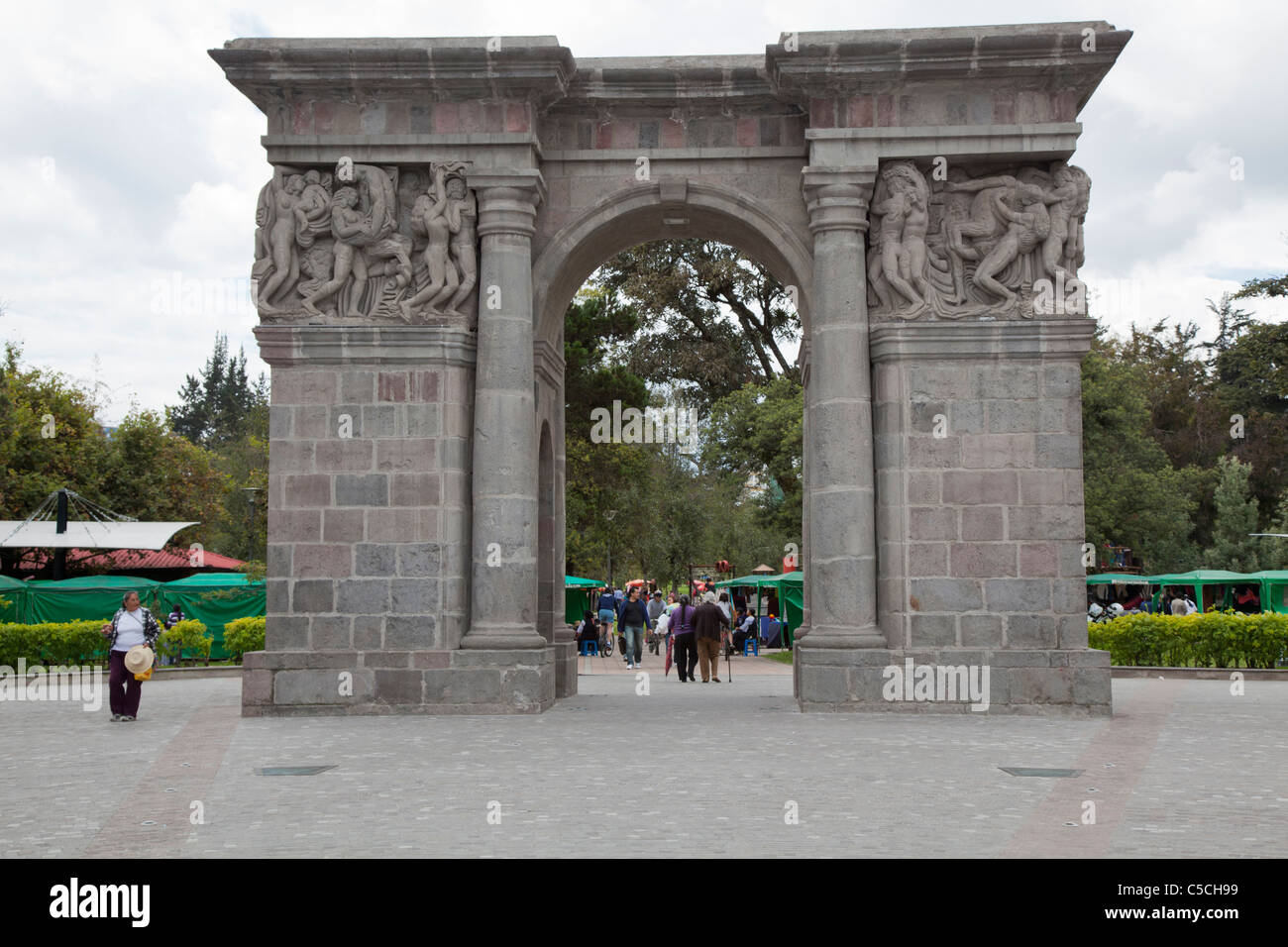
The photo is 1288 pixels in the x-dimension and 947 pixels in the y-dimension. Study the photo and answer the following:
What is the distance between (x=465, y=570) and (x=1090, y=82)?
9.65 meters

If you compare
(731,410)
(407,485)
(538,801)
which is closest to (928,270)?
(407,485)

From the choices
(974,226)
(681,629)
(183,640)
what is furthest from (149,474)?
(974,226)

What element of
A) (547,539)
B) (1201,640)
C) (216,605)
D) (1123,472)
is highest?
(1123,472)

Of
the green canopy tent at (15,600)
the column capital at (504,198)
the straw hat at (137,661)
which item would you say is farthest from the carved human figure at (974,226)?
the green canopy tent at (15,600)

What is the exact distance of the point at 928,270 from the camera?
1611 cm

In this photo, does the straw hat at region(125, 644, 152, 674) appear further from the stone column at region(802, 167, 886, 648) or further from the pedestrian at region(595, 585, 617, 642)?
the pedestrian at region(595, 585, 617, 642)

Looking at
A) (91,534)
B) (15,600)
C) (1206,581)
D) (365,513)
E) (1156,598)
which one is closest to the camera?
(365,513)

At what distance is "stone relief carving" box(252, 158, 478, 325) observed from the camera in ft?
53.0

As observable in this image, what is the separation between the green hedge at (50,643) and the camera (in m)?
24.5

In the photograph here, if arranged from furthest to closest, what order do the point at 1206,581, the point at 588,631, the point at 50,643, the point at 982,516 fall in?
the point at 1206,581, the point at 588,631, the point at 50,643, the point at 982,516

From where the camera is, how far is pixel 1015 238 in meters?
15.9

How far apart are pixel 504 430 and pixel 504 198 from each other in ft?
9.45

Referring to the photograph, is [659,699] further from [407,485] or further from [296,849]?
[296,849]

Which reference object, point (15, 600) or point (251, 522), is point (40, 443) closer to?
point (251, 522)
